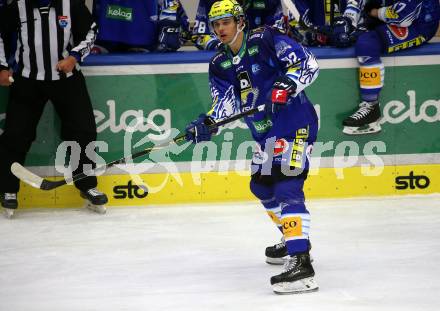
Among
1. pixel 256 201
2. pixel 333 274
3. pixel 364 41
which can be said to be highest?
pixel 364 41

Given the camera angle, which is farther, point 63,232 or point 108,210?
point 108,210

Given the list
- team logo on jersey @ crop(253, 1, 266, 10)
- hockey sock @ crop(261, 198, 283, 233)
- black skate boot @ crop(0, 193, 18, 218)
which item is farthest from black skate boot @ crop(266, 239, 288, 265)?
team logo on jersey @ crop(253, 1, 266, 10)

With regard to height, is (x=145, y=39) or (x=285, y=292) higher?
(x=145, y=39)

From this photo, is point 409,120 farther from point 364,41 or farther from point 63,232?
point 63,232

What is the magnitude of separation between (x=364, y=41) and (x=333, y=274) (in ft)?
7.62

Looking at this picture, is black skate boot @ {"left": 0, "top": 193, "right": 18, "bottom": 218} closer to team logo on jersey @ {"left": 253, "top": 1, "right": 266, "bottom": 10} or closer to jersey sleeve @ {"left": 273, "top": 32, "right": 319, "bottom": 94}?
team logo on jersey @ {"left": 253, "top": 1, "right": 266, "bottom": 10}

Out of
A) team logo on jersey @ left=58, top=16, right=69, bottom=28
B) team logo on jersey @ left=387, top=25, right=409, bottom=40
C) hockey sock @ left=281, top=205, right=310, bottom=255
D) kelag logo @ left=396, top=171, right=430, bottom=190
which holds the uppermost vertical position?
team logo on jersey @ left=58, top=16, right=69, bottom=28

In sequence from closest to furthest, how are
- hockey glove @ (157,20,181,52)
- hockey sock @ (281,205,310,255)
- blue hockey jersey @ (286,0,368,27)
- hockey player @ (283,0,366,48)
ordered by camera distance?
hockey sock @ (281,205,310,255) → hockey player @ (283,0,366,48) → hockey glove @ (157,20,181,52) → blue hockey jersey @ (286,0,368,27)

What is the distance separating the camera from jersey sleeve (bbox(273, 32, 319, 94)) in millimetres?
4859

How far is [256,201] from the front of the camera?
7.07 m

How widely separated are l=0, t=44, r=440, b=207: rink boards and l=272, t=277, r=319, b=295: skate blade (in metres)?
2.32

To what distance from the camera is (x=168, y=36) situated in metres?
7.13

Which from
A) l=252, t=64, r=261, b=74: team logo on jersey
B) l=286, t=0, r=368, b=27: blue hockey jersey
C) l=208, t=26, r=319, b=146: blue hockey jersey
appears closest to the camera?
l=208, t=26, r=319, b=146: blue hockey jersey

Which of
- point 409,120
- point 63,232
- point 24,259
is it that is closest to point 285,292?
point 24,259
